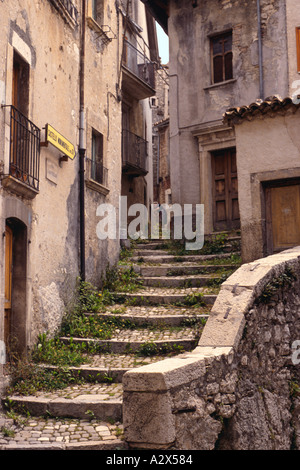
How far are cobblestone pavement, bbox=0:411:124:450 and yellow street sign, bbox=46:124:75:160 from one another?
364 centimetres

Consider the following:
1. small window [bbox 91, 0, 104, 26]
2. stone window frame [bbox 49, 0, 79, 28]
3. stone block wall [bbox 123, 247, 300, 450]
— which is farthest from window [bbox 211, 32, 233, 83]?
stone block wall [bbox 123, 247, 300, 450]

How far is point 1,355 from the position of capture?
5660 millimetres

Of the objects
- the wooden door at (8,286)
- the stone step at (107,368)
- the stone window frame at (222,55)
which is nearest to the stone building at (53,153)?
the wooden door at (8,286)

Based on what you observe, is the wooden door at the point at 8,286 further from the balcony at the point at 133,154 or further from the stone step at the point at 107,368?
the balcony at the point at 133,154

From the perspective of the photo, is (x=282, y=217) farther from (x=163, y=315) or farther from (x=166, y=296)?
(x=163, y=315)

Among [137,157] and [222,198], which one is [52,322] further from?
[137,157]

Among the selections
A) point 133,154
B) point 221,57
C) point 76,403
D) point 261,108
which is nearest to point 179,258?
point 261,108

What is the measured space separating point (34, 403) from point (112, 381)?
963mm

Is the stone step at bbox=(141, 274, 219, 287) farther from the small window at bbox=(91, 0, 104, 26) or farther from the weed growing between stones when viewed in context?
the small window at bbox=(91, 0, 104, 26)

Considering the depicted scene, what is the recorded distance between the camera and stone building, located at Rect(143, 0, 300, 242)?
12414 millimetres

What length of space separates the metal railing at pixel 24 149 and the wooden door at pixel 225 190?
691cm

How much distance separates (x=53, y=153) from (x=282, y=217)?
157 inches

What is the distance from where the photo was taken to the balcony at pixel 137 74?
1499 centimetres

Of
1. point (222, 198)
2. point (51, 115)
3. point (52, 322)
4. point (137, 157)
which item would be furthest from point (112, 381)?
point (137, 157)
